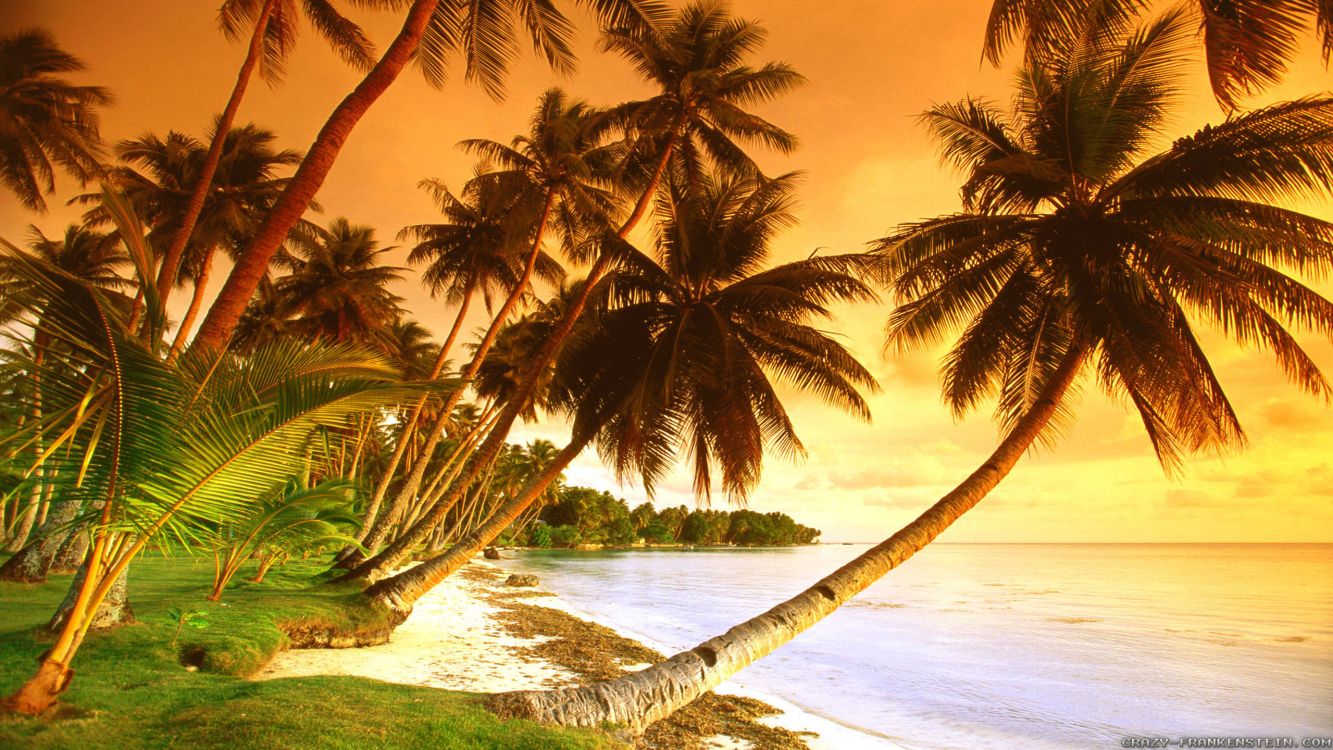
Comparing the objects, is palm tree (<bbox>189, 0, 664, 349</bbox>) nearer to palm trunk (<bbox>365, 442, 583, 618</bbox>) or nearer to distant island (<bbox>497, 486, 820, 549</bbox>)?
palm trunk (<bbox>365, 442, 583, 618</bbox>)

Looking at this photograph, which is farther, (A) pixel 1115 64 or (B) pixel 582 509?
(B) pixel 582 509

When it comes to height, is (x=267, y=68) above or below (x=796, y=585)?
above

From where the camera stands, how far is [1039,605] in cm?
2991

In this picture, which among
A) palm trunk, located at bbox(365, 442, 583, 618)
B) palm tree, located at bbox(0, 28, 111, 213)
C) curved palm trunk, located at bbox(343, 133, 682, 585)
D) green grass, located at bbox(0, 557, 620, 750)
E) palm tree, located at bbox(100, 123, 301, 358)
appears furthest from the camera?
palm tree, located at bbox(100, 123, 301, 358)

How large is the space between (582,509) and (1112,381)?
82.0 m

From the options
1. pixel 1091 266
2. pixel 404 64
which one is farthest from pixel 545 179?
pixel 1091 266

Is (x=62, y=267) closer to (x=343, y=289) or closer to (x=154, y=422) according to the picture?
(x=343, y=289)

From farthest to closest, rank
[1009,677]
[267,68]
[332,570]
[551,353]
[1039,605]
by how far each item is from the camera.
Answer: [1039,605]
[332,570]
[1009,677]
[551,353]
[267,68]

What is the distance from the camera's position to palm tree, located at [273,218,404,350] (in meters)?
22.1

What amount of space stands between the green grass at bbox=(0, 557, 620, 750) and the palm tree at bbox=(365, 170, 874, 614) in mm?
3827

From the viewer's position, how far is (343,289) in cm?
2181

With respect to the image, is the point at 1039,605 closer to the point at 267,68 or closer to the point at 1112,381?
the point at 1112,381

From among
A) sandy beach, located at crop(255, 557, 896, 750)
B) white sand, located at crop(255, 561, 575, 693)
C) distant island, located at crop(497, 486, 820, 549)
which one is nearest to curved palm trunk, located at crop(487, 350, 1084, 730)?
sandy beach, located at crop(255, 557, 896, 750)

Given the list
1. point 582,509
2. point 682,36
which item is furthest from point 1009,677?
point 582,509
